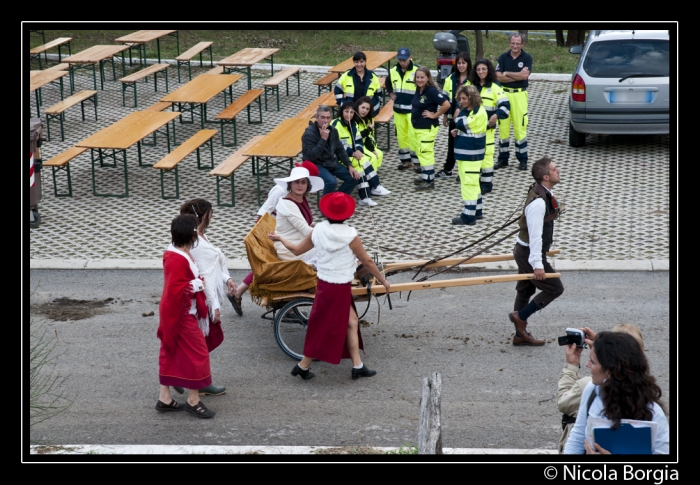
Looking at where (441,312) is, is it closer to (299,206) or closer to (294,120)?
(299,206)

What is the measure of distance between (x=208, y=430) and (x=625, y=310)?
13.6 ft

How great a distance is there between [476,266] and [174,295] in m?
4.26

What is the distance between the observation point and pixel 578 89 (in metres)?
13.1

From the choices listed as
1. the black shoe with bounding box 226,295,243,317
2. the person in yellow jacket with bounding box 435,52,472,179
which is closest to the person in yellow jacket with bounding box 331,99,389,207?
the person in yellow jacket with bounding box 435,52,472,179

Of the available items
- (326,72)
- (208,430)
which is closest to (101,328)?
(208,430)

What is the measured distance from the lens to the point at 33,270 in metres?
9.80

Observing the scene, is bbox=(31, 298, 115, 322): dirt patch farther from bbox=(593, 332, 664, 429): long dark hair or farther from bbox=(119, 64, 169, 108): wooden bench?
bbox=(119, 64, 169, 108): wooden bench

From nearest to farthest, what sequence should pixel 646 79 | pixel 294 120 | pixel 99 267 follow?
pixel 99 267
pixel 646 79
pixel 294 120

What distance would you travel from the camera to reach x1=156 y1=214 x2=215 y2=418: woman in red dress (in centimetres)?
626

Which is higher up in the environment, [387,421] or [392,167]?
[392,167]

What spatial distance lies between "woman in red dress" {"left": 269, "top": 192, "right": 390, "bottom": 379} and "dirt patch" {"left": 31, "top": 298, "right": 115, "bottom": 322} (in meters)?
2.53

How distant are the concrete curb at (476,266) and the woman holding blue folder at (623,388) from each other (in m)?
5.48

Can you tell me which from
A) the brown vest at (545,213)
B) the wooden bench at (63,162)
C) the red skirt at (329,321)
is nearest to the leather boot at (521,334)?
the brown vest at (545,213)

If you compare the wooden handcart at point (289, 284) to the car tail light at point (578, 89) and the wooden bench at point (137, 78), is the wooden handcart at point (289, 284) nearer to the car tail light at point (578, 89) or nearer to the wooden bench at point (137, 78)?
the car tail light at point (578, 89)
